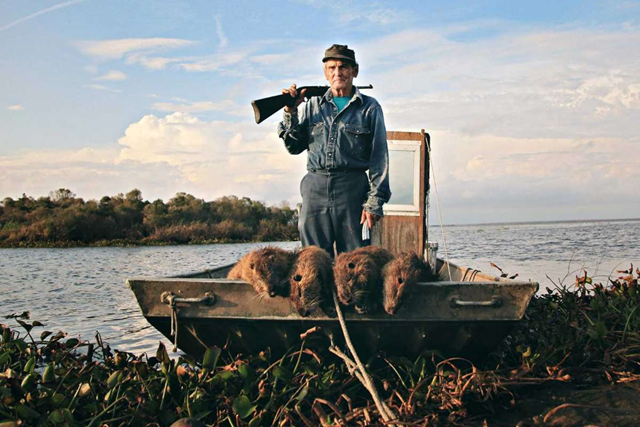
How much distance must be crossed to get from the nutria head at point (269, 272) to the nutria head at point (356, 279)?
0.37 metres

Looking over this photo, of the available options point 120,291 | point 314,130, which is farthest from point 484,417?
point 120,291

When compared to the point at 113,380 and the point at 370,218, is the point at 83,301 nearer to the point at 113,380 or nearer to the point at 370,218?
the point at 113,380

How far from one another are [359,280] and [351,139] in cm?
169

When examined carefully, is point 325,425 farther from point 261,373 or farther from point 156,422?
point 156,422

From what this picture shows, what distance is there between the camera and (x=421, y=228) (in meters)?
8.13

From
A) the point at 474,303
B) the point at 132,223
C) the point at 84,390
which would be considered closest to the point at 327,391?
the point at 474,303

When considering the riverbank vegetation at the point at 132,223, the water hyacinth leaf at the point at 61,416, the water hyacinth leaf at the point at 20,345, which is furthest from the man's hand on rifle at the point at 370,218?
the riverbank vegetation at the point at 132,223

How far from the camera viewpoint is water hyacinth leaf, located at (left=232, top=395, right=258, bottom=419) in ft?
10.8

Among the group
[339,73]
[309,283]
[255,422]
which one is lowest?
[255,422]

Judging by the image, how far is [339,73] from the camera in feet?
15.5

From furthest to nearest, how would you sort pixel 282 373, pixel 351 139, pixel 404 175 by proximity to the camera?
pixel 404 175 < pixel 351 139 < pixel 282 373

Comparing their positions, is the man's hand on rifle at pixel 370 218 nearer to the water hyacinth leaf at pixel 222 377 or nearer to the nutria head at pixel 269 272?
the nutria head at pixel 269 272

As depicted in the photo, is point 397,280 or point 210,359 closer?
point 397,280

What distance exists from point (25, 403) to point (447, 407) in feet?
9.19
